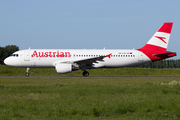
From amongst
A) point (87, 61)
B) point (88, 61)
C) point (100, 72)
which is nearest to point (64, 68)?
point (87, 61)

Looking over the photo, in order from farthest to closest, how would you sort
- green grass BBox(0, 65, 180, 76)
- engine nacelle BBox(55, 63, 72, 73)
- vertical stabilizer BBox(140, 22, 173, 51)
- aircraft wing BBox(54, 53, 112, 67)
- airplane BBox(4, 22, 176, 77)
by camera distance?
green grass BBox(0, 65, 180, 76) < vertical stabilizer BBox(140, 22, 173, 51) < airplane BBox(4, 22, 176, 77) < aircraft wing BBox(54, 53, 112, 67) < engine nacelle BBox(55, 63, 72, 73)

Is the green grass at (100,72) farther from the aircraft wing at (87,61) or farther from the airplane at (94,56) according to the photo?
the aircraft wing at (87,61)

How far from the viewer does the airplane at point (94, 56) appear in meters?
34.2

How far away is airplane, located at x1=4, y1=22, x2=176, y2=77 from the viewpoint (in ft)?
112

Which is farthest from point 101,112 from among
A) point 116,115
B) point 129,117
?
point 129,117

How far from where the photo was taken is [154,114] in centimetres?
921

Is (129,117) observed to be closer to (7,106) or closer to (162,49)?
(7,106)

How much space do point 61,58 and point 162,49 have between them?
47.9ft

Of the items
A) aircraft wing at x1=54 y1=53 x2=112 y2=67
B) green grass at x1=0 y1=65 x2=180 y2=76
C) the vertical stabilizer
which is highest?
the vertical stabilizer

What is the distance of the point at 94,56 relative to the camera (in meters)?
35.1

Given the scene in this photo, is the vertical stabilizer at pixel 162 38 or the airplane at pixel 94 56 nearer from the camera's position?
the airplane at pixel 94 56

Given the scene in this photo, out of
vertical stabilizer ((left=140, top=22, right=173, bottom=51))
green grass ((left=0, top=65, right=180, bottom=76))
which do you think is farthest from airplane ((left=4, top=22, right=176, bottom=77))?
green grass ((left=0, top=65, right=180, bottom=76))

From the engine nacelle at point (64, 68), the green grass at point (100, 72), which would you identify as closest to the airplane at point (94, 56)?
the engine nacelle at point (64, 68)

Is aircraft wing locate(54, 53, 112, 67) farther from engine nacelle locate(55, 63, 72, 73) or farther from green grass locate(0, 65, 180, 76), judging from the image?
green grass locate(0, 65, 180, 76)
